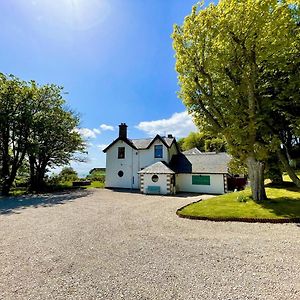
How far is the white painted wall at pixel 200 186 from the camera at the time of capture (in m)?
22.4

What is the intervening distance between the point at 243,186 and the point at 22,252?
76.6 ft

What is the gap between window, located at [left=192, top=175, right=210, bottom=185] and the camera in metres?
23.1

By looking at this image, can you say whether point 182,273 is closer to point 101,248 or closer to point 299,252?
point 101,248

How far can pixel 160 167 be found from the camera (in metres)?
24.1

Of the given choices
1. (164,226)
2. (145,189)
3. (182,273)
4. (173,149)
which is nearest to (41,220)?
Answer: (164,226)

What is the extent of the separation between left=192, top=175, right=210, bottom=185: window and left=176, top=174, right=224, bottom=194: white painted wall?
320 mm

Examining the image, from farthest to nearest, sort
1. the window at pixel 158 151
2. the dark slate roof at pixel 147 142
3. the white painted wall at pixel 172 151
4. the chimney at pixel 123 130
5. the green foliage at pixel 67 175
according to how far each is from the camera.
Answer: the green foliage at pixel 67 175 < the chimney at pixel 123 130 < the white painted wall at pixel 172 151 < the dark slate roof at pixel 147 142 < the window at pixel 158 151

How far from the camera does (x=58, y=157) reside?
29.7 m

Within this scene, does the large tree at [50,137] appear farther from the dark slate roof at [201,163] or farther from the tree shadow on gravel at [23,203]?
the dark slate roof at [201,163]

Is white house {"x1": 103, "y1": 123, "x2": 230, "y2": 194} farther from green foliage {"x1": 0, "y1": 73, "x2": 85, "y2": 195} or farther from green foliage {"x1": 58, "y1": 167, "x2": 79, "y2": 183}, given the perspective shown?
green foliage {"x1": 58, "y1": 167, "x2": 79, "y2": 183}

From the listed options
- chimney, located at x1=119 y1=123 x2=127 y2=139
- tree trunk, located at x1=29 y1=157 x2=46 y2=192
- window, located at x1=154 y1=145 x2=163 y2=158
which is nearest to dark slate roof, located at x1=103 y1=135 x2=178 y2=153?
chimney, located at x1=119 y1=123 x2=127 y2=139

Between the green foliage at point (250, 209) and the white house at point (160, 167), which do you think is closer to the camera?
the green foliage at point (250, 209)

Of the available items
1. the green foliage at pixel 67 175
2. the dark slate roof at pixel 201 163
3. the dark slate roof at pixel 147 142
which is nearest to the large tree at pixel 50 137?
the green foliage at pixel 67 175

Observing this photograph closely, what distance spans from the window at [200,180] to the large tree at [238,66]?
8261 millimetres
